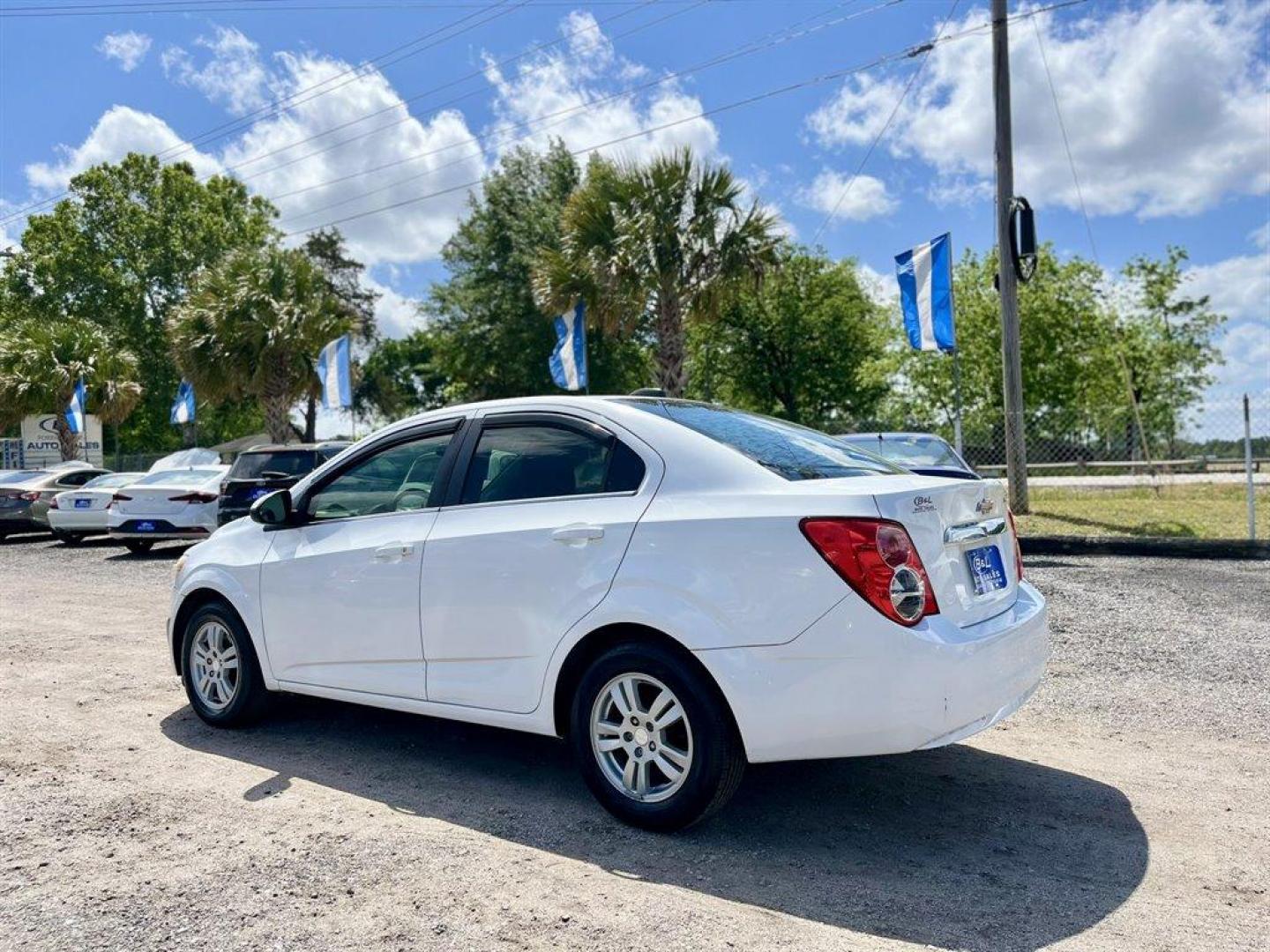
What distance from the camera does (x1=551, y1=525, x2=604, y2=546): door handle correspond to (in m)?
3.73

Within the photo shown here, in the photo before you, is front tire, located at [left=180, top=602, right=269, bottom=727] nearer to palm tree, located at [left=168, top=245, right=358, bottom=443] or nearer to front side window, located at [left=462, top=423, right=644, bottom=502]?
front side window, located at [left=462, top=423, right=644, bottom=502]

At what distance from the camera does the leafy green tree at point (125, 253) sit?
46.9 metres

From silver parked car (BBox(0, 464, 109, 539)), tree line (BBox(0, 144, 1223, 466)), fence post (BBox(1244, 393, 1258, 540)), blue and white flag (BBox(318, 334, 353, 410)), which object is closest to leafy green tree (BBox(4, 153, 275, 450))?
tree line (BBox(0, 144, 1223, 466))

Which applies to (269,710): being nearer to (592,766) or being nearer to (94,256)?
(592,766)

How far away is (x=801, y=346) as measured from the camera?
132 ft

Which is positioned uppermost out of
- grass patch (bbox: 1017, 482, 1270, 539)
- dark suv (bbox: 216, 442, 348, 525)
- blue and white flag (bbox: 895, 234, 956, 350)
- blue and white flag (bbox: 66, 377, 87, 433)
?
blue and white flag (bbox: 66, 377, 87, 433)

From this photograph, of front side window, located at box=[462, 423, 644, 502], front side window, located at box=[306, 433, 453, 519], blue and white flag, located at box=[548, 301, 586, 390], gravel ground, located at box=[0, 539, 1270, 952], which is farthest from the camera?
blue and white flag, located at box=[548, 301, 586, 390]

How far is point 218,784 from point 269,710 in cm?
91

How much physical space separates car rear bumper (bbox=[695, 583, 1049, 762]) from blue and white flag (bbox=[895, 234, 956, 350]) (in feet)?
39.4

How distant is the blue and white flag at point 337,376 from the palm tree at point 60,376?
49.1ft

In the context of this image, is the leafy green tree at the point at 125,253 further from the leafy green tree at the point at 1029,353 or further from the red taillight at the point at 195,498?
the red taillight at the point at 195,498

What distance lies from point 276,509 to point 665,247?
15.4 m

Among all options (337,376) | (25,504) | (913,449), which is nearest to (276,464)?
(25,504)

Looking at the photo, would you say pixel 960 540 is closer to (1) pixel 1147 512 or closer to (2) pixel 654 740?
(2) pixel 654 740
